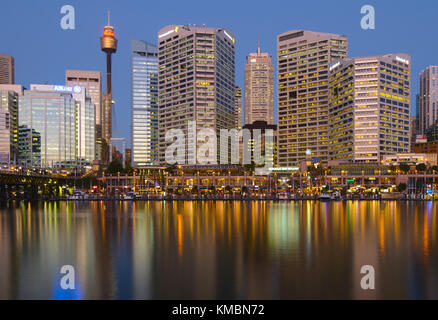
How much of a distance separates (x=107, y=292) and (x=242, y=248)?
1689 centimetres

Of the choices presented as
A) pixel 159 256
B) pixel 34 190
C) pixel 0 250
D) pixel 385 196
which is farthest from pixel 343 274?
Result: pixel 34 190

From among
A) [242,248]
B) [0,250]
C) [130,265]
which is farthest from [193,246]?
[0,250]

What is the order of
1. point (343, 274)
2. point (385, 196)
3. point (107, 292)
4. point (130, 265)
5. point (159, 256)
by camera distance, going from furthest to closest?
point (385, 196)
point (159, 256)
point (130, 265)
point (343, 274)
point (107, 292)

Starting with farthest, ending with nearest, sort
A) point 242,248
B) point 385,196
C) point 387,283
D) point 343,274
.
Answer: point 385,196 → point 242,248 → point 343,274 → point 387,283

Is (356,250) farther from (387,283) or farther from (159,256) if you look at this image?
(159,256)

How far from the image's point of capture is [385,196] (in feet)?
586

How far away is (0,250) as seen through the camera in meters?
40.7

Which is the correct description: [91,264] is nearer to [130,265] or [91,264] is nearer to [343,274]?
[130,265]

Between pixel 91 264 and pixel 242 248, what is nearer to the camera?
pixel 91 264

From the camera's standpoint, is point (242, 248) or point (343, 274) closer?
point (343, 274)
